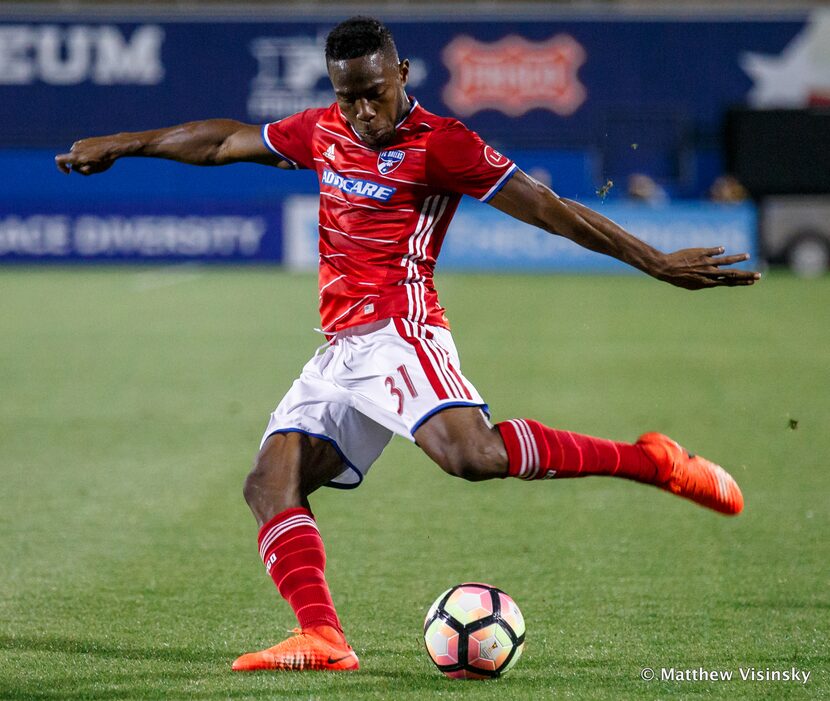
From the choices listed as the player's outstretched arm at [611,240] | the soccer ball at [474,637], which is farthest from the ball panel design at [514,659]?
the player's outstretched arm at [611,240]

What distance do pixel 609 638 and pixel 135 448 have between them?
5.03m

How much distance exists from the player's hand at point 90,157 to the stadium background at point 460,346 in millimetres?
1687

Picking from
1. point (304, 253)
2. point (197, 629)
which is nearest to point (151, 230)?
point (304, 253)

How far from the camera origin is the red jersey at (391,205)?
446cm

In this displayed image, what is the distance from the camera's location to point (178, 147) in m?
5.07

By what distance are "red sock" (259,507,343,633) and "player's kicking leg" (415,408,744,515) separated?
528 millimetres

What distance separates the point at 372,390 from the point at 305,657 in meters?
0.91

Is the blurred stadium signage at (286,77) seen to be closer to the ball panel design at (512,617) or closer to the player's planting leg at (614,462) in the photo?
the player's planting leg at (614,462)

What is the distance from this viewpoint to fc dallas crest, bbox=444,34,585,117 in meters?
33.4

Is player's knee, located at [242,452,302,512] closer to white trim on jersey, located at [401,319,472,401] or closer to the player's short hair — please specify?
white trim on jersey, located at [401,319,472,401]

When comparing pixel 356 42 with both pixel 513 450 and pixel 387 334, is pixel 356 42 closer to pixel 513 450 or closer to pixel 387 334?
pixel 387 334

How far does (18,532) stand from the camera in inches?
258

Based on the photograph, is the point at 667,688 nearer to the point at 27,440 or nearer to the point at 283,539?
the point at 283,539

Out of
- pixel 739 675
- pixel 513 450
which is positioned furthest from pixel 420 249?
pixel 739 675
